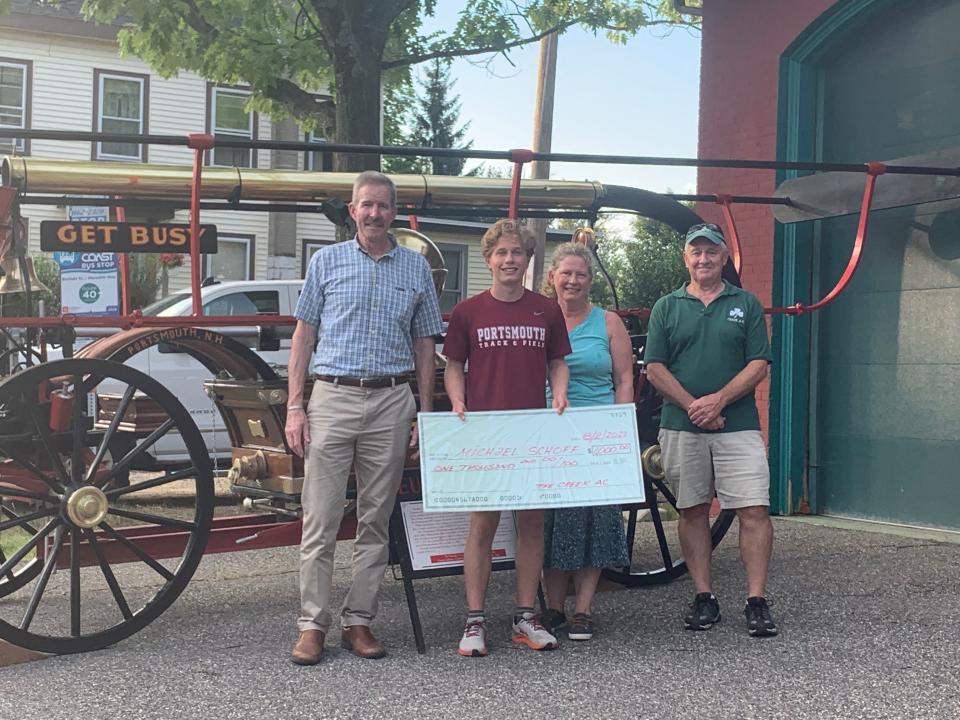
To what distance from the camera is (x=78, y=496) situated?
201 inches

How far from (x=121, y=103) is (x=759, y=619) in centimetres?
2125

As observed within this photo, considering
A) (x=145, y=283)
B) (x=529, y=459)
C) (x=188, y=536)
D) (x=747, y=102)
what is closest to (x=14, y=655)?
(x=188, y=536)

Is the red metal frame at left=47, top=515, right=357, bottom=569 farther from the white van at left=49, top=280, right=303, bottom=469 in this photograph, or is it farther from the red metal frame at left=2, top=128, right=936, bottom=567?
the white van at left=49, top=280, right=303, bottom=469

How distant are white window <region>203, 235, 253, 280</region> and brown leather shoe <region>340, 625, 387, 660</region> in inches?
747

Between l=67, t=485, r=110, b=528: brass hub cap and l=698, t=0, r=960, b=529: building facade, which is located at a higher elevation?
l=698, t=0, r=960, b=529: building facade

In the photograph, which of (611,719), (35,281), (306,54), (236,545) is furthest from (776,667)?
(306,54)

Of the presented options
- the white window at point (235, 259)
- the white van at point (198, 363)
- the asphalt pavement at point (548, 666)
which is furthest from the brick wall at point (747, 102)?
the white window at point (235, 259)

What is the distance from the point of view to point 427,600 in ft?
20.4

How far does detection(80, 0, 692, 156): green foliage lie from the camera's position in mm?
11586

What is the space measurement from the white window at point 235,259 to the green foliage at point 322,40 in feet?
32.4

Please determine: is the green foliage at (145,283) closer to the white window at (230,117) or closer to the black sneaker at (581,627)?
the white window at (230,117)

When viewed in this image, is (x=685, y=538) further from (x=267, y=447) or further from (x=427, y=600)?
(x=267, y=447)

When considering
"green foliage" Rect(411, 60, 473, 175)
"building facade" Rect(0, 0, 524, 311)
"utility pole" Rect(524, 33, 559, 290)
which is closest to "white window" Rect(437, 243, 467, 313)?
"building facade" Rect(0, 0, 524, 311)

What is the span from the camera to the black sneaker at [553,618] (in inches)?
213
